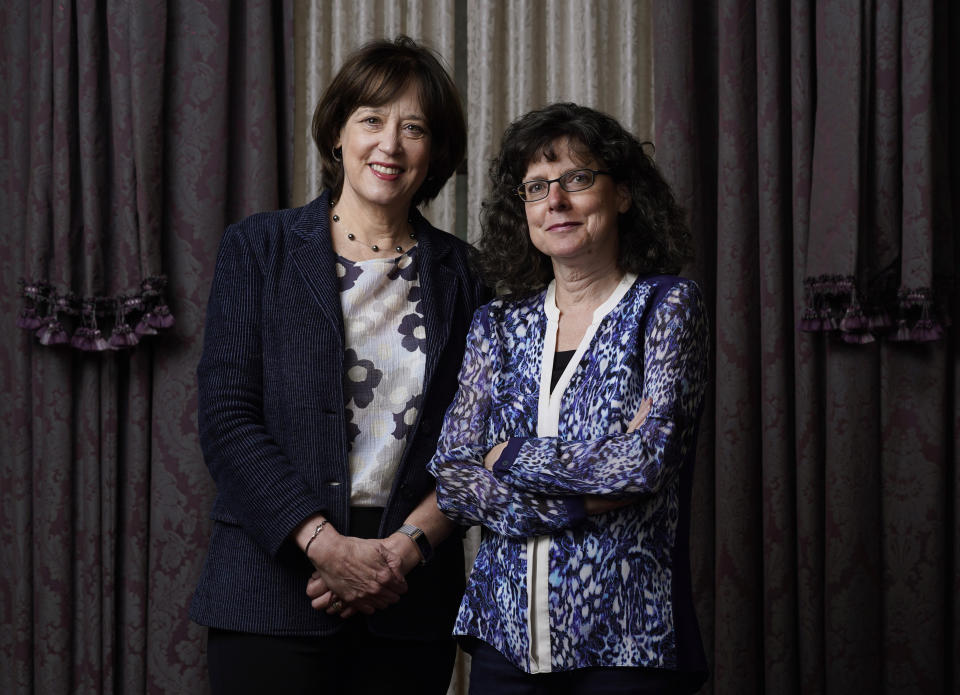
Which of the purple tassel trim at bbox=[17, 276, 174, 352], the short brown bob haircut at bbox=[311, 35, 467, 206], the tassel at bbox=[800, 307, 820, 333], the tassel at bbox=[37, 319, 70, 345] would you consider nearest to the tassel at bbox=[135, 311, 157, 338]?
the purple tassel trim at bbox=[17, 276, 174, 352]

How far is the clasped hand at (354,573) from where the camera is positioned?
1.56 metres

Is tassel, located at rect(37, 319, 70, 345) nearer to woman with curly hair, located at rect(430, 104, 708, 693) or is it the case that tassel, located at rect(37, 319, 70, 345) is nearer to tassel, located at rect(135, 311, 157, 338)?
tassel, located at rect(135, 311, 157, 338)

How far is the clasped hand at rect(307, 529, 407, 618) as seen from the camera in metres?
1.56

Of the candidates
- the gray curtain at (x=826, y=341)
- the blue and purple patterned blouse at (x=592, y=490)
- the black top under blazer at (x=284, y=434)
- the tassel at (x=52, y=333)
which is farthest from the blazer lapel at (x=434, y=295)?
the tassel at (x=52, y=333)

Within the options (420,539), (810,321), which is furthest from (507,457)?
(810,321)

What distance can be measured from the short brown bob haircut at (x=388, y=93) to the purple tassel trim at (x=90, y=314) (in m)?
0.94

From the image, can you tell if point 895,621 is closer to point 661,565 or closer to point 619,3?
point 661,565

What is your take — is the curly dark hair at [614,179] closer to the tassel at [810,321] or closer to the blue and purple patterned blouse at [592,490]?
the blue and purple patterned blouse at [592,490]

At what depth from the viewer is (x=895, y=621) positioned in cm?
243

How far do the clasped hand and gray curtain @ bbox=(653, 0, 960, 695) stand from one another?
129cm

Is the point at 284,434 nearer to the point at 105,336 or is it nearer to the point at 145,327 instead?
the point at 145,327

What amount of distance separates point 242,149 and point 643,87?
3.96 feet

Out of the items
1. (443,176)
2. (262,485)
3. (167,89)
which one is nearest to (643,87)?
(443,176)

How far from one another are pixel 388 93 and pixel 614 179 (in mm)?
453
